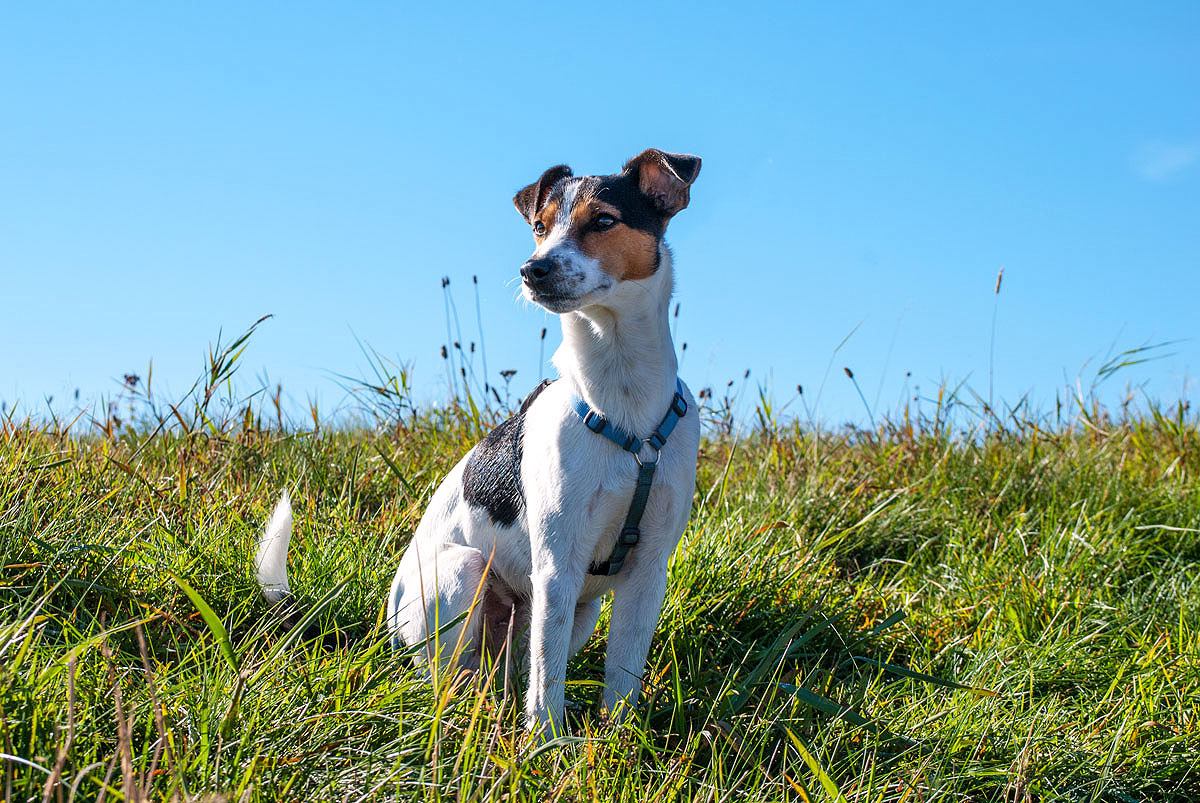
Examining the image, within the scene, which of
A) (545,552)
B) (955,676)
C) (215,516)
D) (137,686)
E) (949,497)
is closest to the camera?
(137,686)

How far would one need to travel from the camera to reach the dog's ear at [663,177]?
3311 mm

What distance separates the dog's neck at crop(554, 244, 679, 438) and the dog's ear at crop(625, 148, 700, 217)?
0.74ft

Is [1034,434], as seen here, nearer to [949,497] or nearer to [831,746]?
[949,497]

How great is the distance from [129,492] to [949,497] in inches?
178

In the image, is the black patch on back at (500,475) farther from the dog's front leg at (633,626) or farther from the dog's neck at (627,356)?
the dog's front leg at (633,626)

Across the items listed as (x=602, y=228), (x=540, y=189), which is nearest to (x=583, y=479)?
(x=602, y=228)

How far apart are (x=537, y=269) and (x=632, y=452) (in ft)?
2.19

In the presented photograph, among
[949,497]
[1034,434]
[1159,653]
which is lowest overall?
[1159,653]

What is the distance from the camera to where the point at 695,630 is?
3867mm

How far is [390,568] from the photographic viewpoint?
153 inches

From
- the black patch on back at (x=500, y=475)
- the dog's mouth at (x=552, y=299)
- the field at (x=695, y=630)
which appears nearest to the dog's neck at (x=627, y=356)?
the dog's mouth at (x=552, y=299)

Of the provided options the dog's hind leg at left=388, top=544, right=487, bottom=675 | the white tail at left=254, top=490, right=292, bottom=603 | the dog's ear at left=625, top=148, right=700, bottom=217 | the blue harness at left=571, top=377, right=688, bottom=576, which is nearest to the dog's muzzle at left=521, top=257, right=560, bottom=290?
the blue harness at left=571, top=377, right=688, bottom=576

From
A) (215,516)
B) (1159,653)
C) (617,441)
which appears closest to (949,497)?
(1159,653)

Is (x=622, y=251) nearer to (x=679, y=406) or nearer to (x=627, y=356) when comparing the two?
(x=627, y=356)
